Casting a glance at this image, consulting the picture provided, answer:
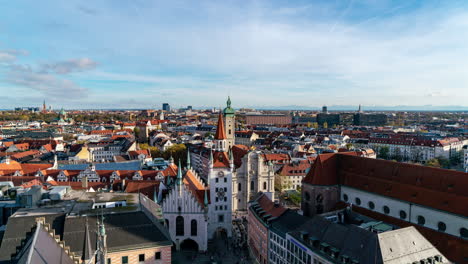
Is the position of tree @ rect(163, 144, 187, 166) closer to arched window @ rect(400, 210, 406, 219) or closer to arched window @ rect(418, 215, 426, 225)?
arched window @ rect(400, 210, 406, 219)

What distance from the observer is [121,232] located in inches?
1404

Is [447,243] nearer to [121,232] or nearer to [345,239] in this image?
[345,239]

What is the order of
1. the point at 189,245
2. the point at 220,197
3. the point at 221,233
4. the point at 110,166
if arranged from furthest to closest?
the point at 110,166
the point at 221,233
the point at 220,197
the point at 189,245

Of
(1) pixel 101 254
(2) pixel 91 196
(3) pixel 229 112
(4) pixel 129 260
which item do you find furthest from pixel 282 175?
(1) pixel 101 254

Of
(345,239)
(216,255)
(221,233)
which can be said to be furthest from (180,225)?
(345,239)

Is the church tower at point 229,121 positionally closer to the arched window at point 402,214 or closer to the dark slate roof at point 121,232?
the arched window at point 402,214

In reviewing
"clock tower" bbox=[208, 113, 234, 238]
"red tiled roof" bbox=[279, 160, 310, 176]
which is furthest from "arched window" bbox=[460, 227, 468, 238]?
"red tiled roof" bbox=[279, 160, 310, 176]

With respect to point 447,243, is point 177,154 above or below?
above

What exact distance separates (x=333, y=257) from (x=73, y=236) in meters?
26.9

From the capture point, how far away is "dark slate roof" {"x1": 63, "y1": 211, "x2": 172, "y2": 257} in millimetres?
33688

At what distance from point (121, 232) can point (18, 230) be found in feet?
31.6

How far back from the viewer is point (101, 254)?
18.6 m

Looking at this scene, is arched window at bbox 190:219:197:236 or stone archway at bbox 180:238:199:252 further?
stone archway at bbox 180:238:199:252

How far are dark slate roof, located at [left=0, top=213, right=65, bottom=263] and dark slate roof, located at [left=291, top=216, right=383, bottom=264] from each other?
89.2ft
